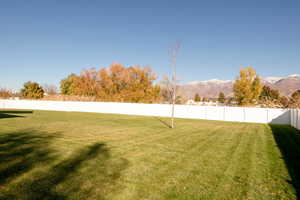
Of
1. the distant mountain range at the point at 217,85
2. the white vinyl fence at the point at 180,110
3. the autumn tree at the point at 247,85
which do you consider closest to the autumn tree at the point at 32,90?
the white vinyl fence at the point at 180,110

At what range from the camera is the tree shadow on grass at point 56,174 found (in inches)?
125

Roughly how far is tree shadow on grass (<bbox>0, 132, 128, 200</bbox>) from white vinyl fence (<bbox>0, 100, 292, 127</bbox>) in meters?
20.9

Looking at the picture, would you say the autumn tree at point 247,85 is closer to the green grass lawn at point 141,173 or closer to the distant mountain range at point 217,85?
the green grass lawn at point 141,173

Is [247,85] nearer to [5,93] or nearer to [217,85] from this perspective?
[5,93]

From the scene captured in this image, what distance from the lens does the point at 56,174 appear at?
3.98 meters

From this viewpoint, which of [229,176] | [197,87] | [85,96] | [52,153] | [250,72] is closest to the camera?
[229,176]

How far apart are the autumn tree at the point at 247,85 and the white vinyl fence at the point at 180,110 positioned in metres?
12.5

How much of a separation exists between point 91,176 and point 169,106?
24.5m

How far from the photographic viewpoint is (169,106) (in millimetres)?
28156

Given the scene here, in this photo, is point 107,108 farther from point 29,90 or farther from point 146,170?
point 29,90

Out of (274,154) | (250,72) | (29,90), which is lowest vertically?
(274,154)

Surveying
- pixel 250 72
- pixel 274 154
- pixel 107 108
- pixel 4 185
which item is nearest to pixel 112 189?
pixel 4 185

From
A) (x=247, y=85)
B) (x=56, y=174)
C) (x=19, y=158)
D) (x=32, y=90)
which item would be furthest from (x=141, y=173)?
(x=32, y=90)

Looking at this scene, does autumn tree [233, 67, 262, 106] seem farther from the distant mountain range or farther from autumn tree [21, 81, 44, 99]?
the distant mountain range
